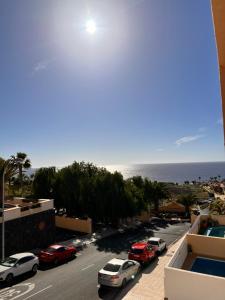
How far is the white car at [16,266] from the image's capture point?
66.4 ft

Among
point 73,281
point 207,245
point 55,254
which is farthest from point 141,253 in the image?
point 207,245

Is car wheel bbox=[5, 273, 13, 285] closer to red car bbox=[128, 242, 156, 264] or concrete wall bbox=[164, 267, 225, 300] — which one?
red car bbox=[128, 242, 156, 264]

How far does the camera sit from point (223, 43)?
24.2ft

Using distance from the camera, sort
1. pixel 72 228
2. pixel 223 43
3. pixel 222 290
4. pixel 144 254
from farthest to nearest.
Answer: pixel 72 228
pixel 144 254
pixel 222 290
pixel 223 43

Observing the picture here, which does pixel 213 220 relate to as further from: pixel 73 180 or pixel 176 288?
pixel 73 180

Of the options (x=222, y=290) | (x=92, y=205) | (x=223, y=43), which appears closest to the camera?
(x=223, y=43)

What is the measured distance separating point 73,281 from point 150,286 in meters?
5.46

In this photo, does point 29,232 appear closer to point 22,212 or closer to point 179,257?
point 22,212

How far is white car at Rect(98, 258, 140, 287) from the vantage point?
19234mm

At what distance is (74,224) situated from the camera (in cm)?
3859

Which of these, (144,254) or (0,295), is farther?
(144,254)

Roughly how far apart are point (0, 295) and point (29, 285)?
2.21m

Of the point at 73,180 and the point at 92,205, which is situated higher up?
the point at 73,180

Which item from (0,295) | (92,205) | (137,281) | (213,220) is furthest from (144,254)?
(92,205)
